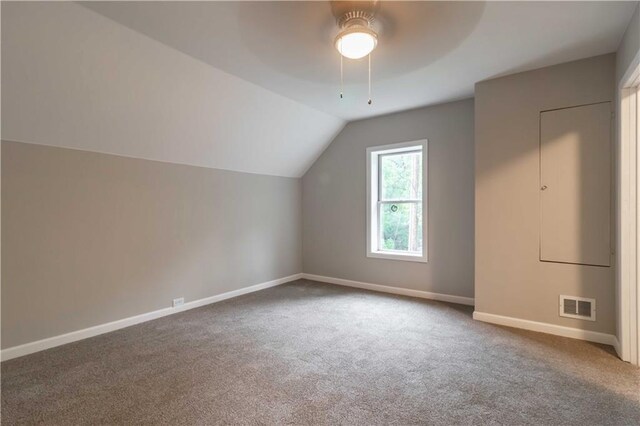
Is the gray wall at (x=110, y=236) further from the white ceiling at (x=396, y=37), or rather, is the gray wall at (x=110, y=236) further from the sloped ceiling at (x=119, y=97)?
the white ceiling at (x=396, y=37)

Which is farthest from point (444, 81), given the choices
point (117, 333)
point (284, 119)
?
point (117, 333)

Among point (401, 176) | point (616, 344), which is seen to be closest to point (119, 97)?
point (401, 176)

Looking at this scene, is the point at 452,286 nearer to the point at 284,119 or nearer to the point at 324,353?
the point at 324,353

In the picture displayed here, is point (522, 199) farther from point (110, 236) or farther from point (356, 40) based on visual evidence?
point (110, 236)

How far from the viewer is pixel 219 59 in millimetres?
2904

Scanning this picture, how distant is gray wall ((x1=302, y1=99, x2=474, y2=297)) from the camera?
13.3ft

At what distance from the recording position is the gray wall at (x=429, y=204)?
4.05 meters

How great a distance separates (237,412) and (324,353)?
36.7 inches


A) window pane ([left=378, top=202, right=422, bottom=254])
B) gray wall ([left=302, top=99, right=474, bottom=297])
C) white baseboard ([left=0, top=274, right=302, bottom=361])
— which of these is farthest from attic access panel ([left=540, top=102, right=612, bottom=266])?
white baseboard ([left=0, top=274, right=302, bottom=361])

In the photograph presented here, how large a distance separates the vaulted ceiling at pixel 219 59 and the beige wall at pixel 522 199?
0.19 meters

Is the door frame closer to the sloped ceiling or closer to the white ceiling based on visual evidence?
the white ceiling

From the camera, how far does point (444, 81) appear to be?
3.44 m

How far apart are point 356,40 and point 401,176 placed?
8.95ft

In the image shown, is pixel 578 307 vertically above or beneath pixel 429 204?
beneath
